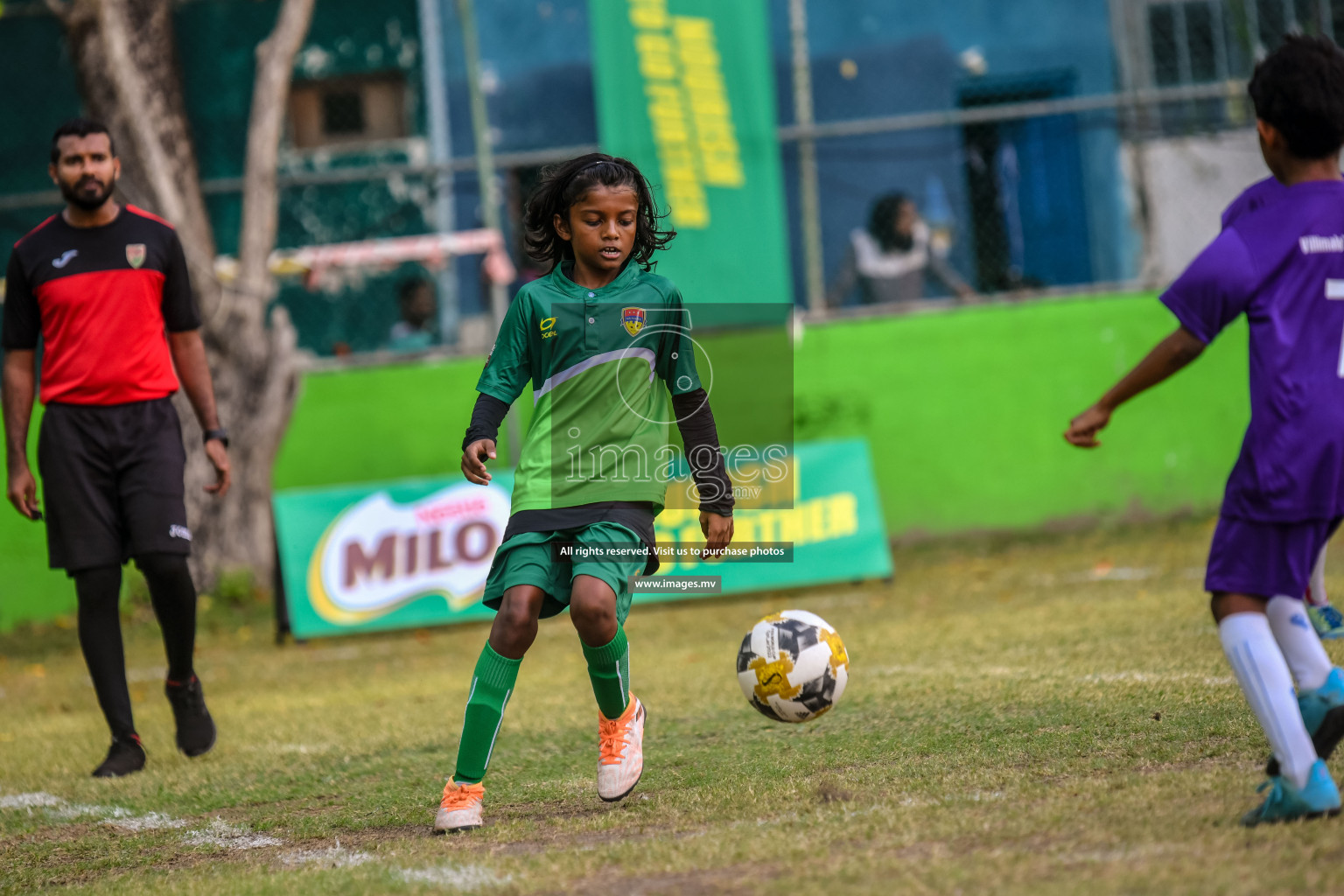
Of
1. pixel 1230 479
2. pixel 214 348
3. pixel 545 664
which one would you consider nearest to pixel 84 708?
pixel 545 664

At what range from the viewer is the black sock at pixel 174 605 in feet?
18.7

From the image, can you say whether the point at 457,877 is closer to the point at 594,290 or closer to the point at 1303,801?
the point at 594,290

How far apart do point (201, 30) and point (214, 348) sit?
18.1 ft

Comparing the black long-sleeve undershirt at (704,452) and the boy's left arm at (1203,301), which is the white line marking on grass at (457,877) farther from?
the boy's left arm at (1203,301)

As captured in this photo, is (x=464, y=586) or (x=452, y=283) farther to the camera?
(x=452, y=283)

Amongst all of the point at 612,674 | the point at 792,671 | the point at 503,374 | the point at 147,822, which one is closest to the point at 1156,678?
the point at 792,671

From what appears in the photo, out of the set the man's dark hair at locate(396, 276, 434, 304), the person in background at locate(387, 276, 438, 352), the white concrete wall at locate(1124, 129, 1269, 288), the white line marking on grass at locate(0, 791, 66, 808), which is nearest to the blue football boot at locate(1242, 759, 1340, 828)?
the white line marking on grass at locate(0, 791, 66, 808)

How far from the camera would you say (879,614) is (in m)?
8.52

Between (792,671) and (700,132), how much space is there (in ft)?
24.3

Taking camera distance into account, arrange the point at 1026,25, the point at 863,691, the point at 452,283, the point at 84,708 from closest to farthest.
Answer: the point at 863,691
the point at 84,708
the point at 452,283
the point at 1026,25

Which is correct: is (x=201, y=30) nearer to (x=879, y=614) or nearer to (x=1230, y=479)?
(x=879, y=614)

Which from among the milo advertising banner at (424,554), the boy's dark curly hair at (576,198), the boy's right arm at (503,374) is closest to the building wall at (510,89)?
the milo advertising banner at (424,554)

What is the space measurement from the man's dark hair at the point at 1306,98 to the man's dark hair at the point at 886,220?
9.05 meters

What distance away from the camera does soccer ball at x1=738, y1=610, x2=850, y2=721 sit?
451 centimetres
